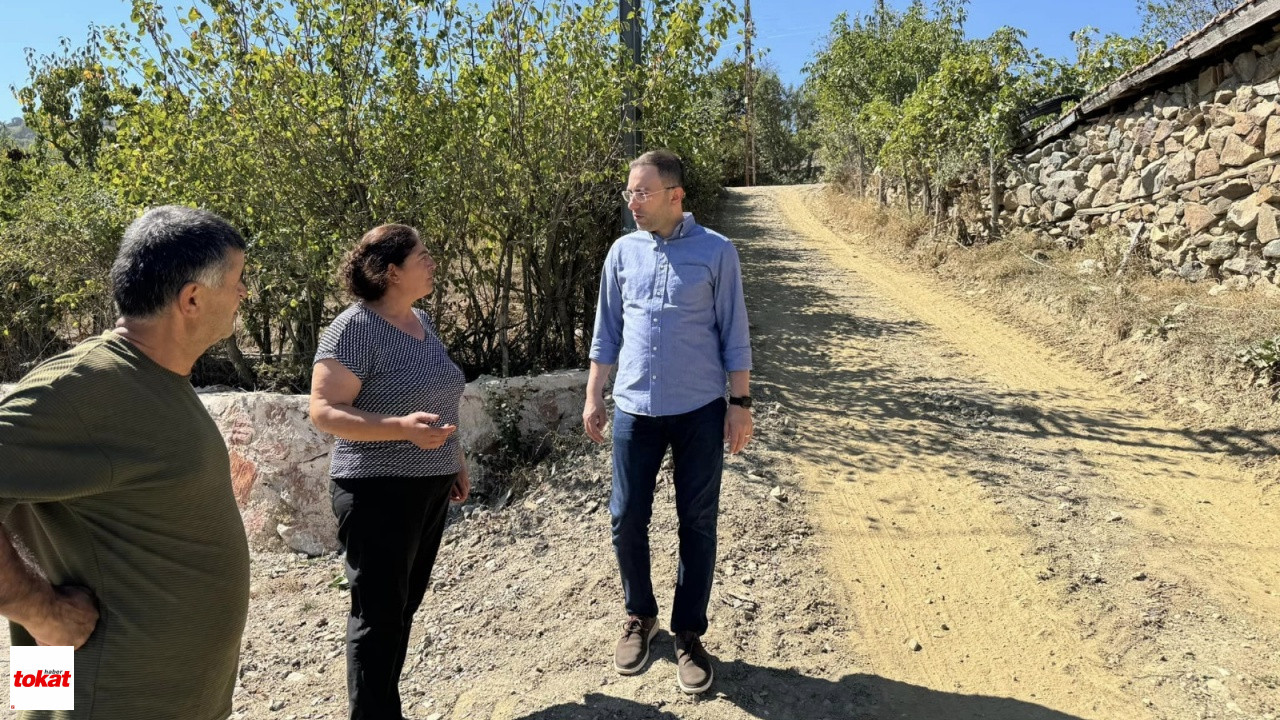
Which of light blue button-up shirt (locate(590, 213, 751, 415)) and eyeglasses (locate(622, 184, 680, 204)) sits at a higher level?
eyeglasses (locate(622, 184, 680, 204))

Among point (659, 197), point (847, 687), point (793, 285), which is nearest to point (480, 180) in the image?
point (659, 197)

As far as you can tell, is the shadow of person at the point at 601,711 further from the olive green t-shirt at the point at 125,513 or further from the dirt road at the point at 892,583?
the olive green t-shirt at the point at 125,513

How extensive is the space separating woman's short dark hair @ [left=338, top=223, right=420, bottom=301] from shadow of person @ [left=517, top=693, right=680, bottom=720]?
1621 mm

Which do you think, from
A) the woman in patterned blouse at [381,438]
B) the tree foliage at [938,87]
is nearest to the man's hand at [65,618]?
the woman in patterned blouse at [381,438]

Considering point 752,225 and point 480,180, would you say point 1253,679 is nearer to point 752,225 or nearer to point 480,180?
point 480,180

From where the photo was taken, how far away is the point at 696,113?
21.3ft

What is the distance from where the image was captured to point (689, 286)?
9.35 ft

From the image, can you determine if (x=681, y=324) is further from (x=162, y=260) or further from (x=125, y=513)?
(x=125, y=513)

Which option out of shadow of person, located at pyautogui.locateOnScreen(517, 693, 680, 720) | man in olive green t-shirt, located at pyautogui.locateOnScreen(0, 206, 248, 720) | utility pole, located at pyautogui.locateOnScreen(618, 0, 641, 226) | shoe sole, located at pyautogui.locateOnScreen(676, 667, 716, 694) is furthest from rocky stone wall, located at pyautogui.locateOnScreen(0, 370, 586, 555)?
man in olive green t-shirt, located at pyautogui.locateOnScreen(0, 206, 248, 720)

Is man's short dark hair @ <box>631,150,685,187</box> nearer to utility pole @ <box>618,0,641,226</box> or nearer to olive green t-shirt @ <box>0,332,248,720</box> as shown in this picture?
olive green t-shirt @ <box>0,332,248,720</box>

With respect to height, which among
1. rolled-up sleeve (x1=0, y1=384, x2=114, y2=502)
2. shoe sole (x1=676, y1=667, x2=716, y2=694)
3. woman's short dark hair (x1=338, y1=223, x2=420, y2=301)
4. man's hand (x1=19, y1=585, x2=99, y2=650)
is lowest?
shoe sole (x1=676, y1=667, x2=716, y2=694)

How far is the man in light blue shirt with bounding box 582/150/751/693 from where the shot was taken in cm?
285

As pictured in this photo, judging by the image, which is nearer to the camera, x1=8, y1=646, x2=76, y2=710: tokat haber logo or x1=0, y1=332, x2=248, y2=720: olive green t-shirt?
x1=0, y1=332, x2=248, y2=720: olive green t-shirt

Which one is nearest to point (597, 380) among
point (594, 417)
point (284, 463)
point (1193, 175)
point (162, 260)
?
point (594, 417)
